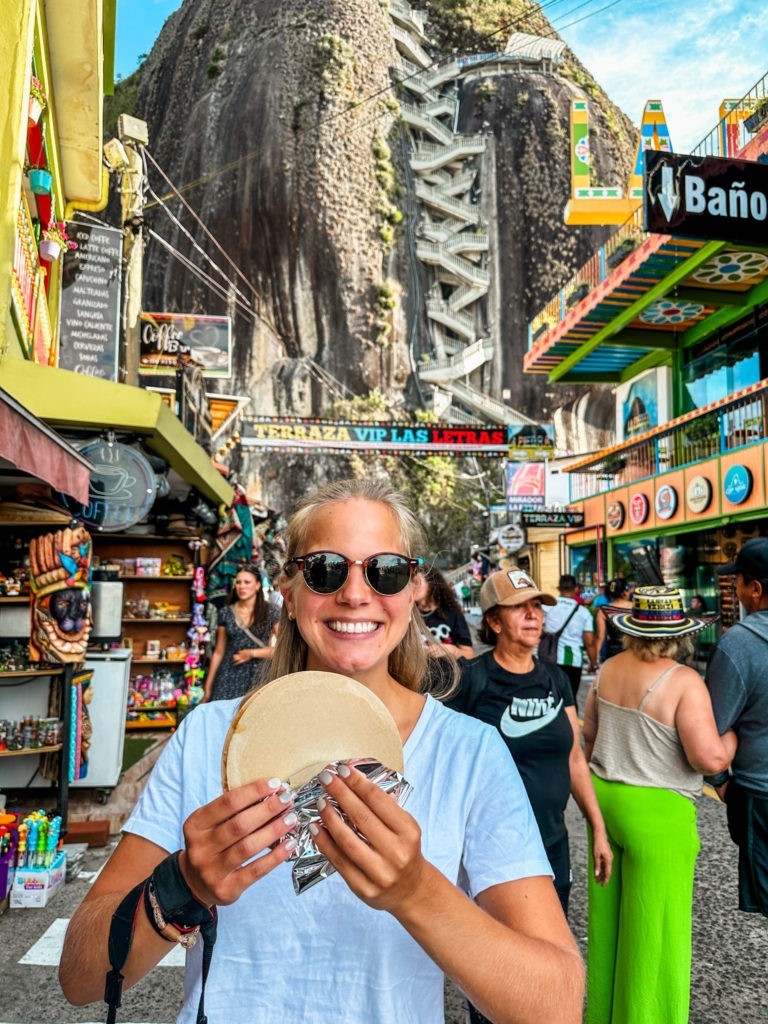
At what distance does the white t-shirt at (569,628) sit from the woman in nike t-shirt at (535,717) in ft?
13.6

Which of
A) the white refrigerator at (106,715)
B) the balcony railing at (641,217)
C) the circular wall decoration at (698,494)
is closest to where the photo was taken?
the white refrigerator at (106,715)

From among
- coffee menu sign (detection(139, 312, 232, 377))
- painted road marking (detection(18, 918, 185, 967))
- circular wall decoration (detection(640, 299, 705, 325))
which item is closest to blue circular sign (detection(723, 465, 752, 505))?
circular wall decoration (detection(640, 299, 705, 325))

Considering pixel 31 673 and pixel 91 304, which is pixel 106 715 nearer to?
pixel 31 673

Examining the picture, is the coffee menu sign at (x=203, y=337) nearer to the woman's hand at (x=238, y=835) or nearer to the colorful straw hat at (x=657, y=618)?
the colorful straw hat at (x=657, y=618)

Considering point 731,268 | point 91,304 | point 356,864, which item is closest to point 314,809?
point 356,864

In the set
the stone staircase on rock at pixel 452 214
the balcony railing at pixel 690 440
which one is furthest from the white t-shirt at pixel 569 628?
the stone staircase on rock at pixel 452 214

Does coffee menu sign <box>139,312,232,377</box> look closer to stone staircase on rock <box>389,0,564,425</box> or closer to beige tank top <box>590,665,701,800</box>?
beige tank top <box>590,665,701,800</box>

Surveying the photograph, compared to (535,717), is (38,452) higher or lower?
higher

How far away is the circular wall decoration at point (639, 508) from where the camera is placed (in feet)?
61.3

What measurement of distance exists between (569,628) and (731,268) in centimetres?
1123

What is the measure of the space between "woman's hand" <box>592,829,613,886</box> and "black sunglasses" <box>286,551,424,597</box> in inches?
80.1

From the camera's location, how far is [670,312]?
18359 millimetres

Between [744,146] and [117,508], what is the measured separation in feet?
41.9

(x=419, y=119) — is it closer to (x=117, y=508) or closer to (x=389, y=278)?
(x=389, y=278)
